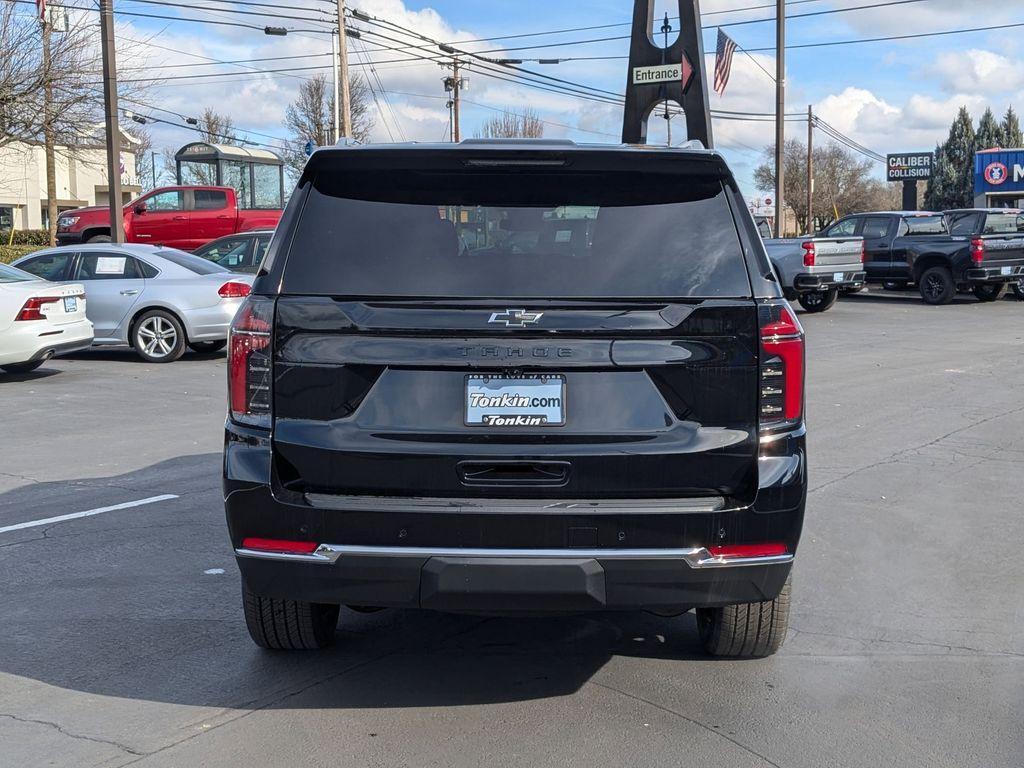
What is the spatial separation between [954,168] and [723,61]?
57320 mm

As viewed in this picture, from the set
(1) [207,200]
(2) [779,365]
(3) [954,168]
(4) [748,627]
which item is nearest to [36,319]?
(4) [748,627]

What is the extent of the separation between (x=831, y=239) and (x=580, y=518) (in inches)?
820

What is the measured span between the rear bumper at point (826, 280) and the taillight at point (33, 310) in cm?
1482

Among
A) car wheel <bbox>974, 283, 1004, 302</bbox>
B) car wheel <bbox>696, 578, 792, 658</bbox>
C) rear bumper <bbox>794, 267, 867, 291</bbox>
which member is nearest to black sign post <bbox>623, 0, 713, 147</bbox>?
rear bumper <bbox>794, 267, 867, 291</bbox>

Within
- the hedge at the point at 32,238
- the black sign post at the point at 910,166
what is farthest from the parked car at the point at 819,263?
the black sign post at the point at 910,166

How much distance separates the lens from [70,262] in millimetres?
15578

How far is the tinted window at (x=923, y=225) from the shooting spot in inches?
1019

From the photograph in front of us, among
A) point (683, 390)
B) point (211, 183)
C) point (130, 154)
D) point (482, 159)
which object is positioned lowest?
point (683, 390)

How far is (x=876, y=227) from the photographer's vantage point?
2677 centimetres

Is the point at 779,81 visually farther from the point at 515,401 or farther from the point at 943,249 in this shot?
the point at 515,401

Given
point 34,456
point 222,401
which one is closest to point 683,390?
point 34,456

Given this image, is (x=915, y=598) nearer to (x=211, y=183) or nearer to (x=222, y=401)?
(x=222, y=401)

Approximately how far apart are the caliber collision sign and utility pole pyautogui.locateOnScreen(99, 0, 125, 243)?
206 ft

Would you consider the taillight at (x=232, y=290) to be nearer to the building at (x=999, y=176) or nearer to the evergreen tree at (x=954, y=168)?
the building at (x=999, y=176)
